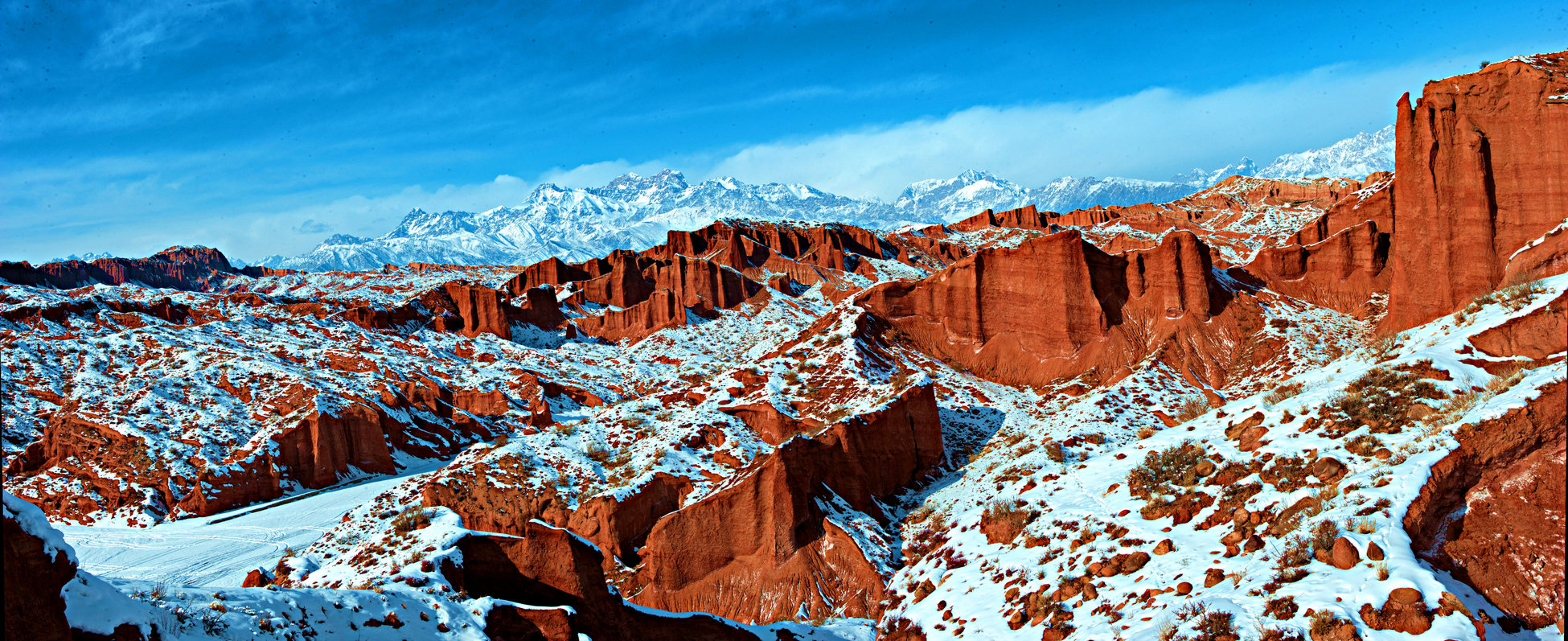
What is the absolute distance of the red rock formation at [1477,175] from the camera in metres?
26.1

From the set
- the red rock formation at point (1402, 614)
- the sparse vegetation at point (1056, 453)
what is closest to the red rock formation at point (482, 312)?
the sparse vegetation at point (1056, 453)

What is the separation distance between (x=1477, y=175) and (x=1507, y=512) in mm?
23948

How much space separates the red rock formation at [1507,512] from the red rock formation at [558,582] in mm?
11378

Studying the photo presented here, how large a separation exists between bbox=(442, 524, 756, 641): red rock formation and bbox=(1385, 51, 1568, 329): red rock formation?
89.6ft

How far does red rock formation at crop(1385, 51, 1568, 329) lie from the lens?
26094 mm

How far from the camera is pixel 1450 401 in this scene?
11805 mm

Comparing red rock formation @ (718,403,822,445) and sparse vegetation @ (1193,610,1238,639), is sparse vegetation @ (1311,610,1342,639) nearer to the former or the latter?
sparse vegetation @ (1193,610,1238,639)

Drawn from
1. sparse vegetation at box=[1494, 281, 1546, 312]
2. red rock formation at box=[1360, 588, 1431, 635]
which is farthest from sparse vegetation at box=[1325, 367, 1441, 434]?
red rock formation at box=[1360, 588, 1431, 635]

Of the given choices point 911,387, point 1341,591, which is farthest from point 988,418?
point 1341,591

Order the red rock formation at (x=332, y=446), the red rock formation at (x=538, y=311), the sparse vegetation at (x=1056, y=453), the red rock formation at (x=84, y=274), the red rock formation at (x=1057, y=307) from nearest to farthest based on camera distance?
the sparse vegetation at (x=1056, y=453) → the red rock formation at (x=1057, y=307) → the red rock formation at (x=332, y=446) → the red rock formation at (x=538, y=311) → the red rock formation at (x=84, y=274)

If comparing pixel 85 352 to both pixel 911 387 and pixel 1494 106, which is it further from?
pixel 1494 106

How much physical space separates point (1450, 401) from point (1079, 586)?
5.90m

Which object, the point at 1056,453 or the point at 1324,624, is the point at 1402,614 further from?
the point at 1056,453

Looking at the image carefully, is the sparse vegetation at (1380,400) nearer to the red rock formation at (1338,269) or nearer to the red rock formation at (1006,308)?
the red rock formation at (1006,308)
